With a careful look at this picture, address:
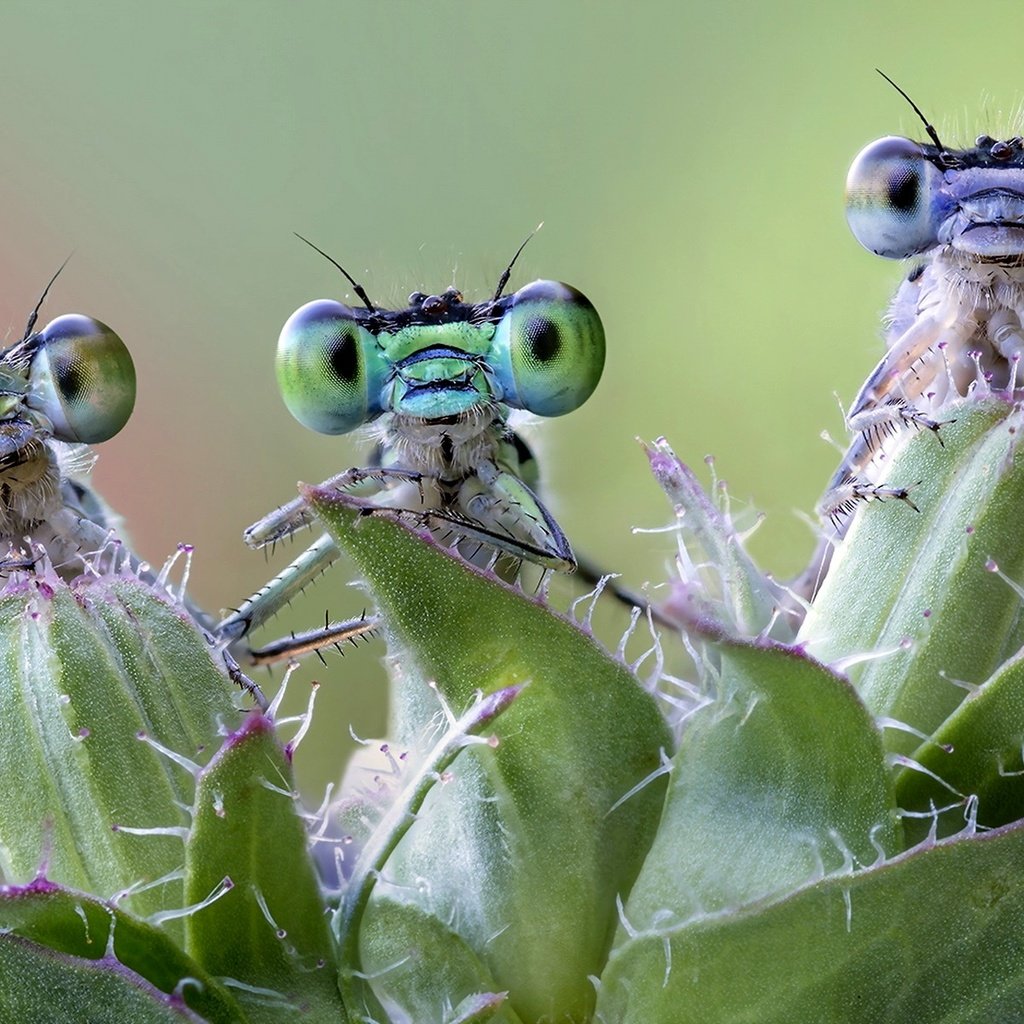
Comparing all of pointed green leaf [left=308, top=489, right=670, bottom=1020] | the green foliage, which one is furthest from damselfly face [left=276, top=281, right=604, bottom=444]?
pointed green leaf [left=308, top=489, right=670, bottom=1020]

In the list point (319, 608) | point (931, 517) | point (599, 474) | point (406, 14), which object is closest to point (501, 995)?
point (931, 517)

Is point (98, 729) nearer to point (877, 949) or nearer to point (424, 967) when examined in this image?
point (424, 967)

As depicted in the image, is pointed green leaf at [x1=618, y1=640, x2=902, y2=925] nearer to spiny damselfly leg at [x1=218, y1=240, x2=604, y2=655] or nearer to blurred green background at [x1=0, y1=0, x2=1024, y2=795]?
spiny damselfly leg at [x1=218, y1=240, x2=604, y2=655]

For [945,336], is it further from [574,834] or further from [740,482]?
[740,482]

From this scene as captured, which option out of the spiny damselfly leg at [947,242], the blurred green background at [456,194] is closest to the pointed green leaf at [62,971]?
the spiny damselfly leg at [947,242]

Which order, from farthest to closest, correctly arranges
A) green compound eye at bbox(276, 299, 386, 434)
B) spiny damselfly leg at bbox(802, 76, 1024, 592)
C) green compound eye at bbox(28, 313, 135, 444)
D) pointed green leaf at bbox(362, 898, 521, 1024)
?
green compound eye at bbox(276, 299, 386, 434), green compound eye at bbox(28, 313, 135, 444), spiny damselfly leg at bbox(802, 76, 1024, 592), pointed green leaf at bbox(362, 898, 521, 1024)

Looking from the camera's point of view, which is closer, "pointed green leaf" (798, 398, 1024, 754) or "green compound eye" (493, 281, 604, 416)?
"pointed green leaf" (798, 398, 1024, 754)

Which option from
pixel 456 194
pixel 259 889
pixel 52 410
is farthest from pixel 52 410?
pixel 456 194
